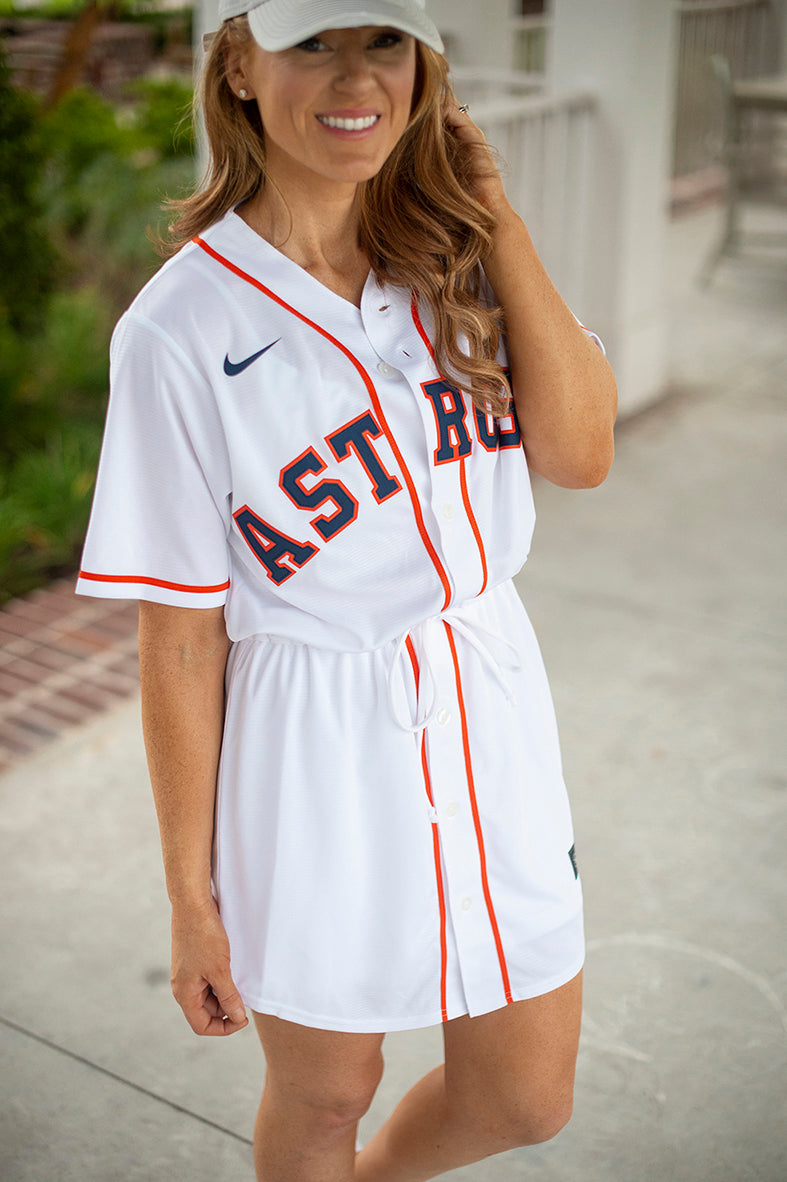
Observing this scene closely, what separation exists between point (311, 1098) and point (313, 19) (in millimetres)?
1236

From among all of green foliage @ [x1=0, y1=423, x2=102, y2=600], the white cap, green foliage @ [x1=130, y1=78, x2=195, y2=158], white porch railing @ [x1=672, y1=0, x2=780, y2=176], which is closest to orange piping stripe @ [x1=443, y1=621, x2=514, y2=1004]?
the white cap

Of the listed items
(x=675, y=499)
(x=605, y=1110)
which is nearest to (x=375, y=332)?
(x=605, y=1110)

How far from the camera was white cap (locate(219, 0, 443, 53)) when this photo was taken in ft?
3.91

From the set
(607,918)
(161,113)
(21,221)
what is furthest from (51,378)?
(161,113)

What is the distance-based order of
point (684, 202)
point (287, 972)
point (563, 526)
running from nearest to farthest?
1. point (287, 972)
2. point (563, 526)
3. point (684, 202)

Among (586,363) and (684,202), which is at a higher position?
(586,363)

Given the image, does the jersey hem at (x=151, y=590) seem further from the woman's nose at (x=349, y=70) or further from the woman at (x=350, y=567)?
the woman's nose at (x=349, y=70)

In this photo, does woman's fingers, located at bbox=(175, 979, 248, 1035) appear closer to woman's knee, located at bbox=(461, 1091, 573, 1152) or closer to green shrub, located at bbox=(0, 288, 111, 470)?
woman's knee, located at bbox=(461, 1091, 573, 1152)

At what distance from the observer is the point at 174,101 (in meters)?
9.96

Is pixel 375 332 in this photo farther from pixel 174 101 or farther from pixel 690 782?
pixel 174 101

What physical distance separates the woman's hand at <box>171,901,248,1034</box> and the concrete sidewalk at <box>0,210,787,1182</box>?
812 mm

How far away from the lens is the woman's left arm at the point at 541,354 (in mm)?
1437

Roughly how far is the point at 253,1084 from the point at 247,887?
3.33 ft

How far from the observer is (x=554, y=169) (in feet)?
17.3
